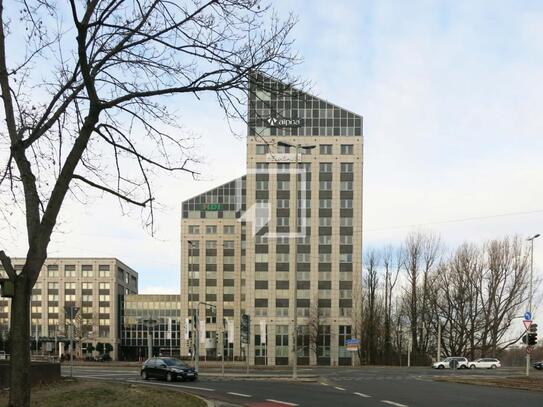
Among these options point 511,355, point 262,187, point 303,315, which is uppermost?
point 262,187

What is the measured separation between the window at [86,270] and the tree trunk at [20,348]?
13948 cm

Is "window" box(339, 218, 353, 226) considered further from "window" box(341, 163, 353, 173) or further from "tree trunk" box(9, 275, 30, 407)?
"tree trunk" box(9, 275, 30, 407)

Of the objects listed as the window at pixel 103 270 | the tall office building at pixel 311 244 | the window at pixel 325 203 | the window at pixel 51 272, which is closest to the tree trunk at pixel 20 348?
the tall office building at pixel 311 244

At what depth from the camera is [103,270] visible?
144 meters

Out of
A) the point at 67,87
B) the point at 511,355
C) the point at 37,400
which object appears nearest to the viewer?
the point at 67,87

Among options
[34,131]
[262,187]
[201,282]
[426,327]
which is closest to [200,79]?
[34,131]

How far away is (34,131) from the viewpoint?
10938 mm

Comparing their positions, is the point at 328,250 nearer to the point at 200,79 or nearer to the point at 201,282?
the point at 201,282

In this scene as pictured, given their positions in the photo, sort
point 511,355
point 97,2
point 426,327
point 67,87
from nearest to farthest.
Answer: point 97,2 → point 67,87 → point 426,327 → point 511,355

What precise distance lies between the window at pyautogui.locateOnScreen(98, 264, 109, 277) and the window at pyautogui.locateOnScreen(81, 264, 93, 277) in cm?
205

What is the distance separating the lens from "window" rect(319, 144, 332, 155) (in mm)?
102812

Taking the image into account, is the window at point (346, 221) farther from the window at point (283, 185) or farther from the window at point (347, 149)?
the window at point (347, 149)

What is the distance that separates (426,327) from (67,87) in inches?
3174

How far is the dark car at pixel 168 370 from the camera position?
34.2 metres
